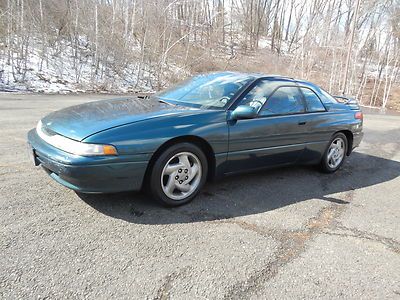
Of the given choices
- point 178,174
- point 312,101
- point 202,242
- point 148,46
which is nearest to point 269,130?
point 312,101

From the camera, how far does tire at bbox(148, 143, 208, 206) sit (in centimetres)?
323

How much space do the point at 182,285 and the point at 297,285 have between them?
32.3 inches

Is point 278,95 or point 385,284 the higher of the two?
point 278,95

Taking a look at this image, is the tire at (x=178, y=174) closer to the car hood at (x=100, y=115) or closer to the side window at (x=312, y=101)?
the car hood at (x=100, y=115)

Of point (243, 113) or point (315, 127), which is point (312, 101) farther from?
point (243, 113)

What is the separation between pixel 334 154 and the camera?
511cm

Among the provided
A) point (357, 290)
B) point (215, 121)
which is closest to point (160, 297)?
point (357, 290)

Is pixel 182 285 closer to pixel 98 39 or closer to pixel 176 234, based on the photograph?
pixel 176 234

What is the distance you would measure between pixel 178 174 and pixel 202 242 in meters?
0.83

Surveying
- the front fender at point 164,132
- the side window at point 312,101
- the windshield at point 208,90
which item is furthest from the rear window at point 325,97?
the front fender at point 164,132

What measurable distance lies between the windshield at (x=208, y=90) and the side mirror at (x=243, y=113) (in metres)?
0.19

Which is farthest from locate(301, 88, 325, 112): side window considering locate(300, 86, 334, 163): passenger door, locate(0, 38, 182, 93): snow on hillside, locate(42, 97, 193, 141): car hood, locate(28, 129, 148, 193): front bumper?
locate(0, 38, 182, 93): snow on hillside

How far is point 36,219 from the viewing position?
2951 millimetres

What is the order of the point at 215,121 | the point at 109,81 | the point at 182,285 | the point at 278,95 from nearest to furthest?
the point at 182,285
the point at 215,121
the point at 278,95
the point at 109,81
